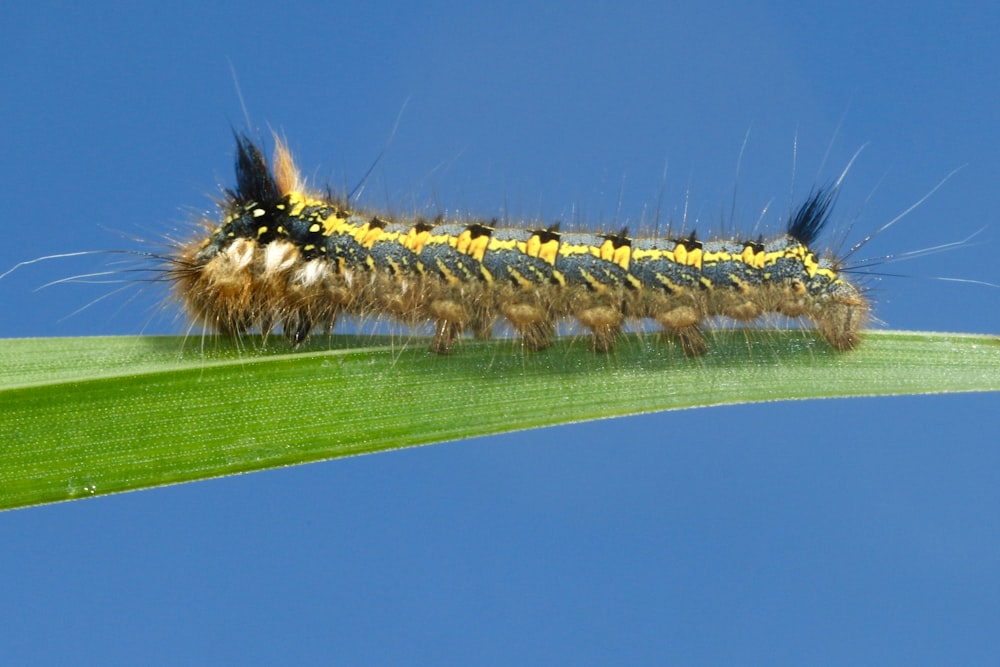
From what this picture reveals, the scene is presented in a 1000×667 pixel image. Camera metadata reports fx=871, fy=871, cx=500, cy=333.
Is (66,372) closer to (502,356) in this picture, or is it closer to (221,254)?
(221,254)

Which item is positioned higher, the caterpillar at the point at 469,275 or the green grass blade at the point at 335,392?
the caterpillar at the point at 469,275

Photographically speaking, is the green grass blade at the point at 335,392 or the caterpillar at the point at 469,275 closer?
the green grass blade at the point at 335,392

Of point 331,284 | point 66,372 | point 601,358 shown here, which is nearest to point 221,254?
point 331,284

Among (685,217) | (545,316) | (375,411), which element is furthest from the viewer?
(685,217)

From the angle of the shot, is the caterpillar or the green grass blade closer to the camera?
the green grass blade

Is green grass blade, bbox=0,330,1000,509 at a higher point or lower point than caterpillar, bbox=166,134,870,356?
lower
